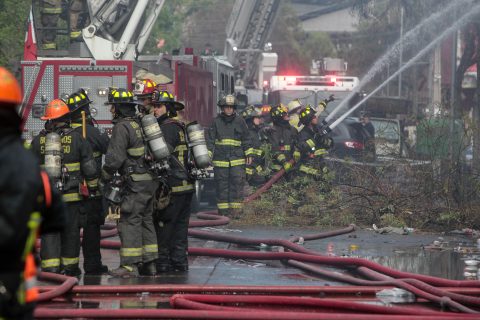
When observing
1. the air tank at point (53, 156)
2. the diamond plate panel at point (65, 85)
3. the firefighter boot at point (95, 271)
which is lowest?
the firefighter boot at point (95, 271)

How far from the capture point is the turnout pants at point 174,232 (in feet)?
31.9

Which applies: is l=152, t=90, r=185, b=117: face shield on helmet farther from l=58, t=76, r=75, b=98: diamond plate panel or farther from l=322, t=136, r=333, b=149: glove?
l=322, t=136, r=333, b=149: glove

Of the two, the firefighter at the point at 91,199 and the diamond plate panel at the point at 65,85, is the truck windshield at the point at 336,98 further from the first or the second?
the firefighter at the point at 91,199

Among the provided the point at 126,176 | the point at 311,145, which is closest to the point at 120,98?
the point at 126,176

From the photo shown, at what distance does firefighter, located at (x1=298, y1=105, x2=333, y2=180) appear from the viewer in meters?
15.7

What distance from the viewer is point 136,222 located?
30.4 feet

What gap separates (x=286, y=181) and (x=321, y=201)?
1.42 meters

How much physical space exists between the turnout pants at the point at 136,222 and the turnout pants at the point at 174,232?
348mm

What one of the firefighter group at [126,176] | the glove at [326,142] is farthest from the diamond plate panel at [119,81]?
the firefighter group at [126,176]

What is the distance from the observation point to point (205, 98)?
1745 centimetres

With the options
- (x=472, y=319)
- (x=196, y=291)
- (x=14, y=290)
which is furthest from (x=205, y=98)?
(x=14, y=290)

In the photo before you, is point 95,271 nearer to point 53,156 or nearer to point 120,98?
point 53,156

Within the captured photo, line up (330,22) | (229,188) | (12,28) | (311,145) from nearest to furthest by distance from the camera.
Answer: (229,188) → (311,145) → (12,28) → (330,22)

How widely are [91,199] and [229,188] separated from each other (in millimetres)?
5524
